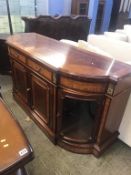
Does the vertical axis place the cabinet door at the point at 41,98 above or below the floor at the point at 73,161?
above

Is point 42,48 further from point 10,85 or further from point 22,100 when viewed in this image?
point 10,85

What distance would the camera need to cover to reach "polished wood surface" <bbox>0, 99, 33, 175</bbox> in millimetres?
682

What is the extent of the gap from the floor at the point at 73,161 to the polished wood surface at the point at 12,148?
73 centimetres

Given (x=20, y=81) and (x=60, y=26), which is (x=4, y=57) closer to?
(x=20, y=81)

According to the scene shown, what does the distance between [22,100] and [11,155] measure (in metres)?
1.35

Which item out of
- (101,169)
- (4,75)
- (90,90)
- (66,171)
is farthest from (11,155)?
(4,75)

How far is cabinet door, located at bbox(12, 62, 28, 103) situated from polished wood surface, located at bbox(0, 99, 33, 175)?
0.91 meters

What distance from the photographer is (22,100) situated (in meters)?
2.02

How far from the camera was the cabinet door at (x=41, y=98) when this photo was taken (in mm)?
1439

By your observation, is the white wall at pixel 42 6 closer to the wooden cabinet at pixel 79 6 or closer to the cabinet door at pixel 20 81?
the wooden cabinet at pixel 79 6

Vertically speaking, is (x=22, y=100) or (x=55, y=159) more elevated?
(x=22, y=100)

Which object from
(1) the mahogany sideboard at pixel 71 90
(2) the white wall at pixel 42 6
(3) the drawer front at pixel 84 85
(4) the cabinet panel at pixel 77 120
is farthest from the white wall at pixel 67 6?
(3) the drawer front at pixel 84 85

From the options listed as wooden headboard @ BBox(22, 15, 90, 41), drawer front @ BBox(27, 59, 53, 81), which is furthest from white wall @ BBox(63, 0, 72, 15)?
drawer front @ BBox(27, 59, 53, 81)

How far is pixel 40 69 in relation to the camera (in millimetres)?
1403
